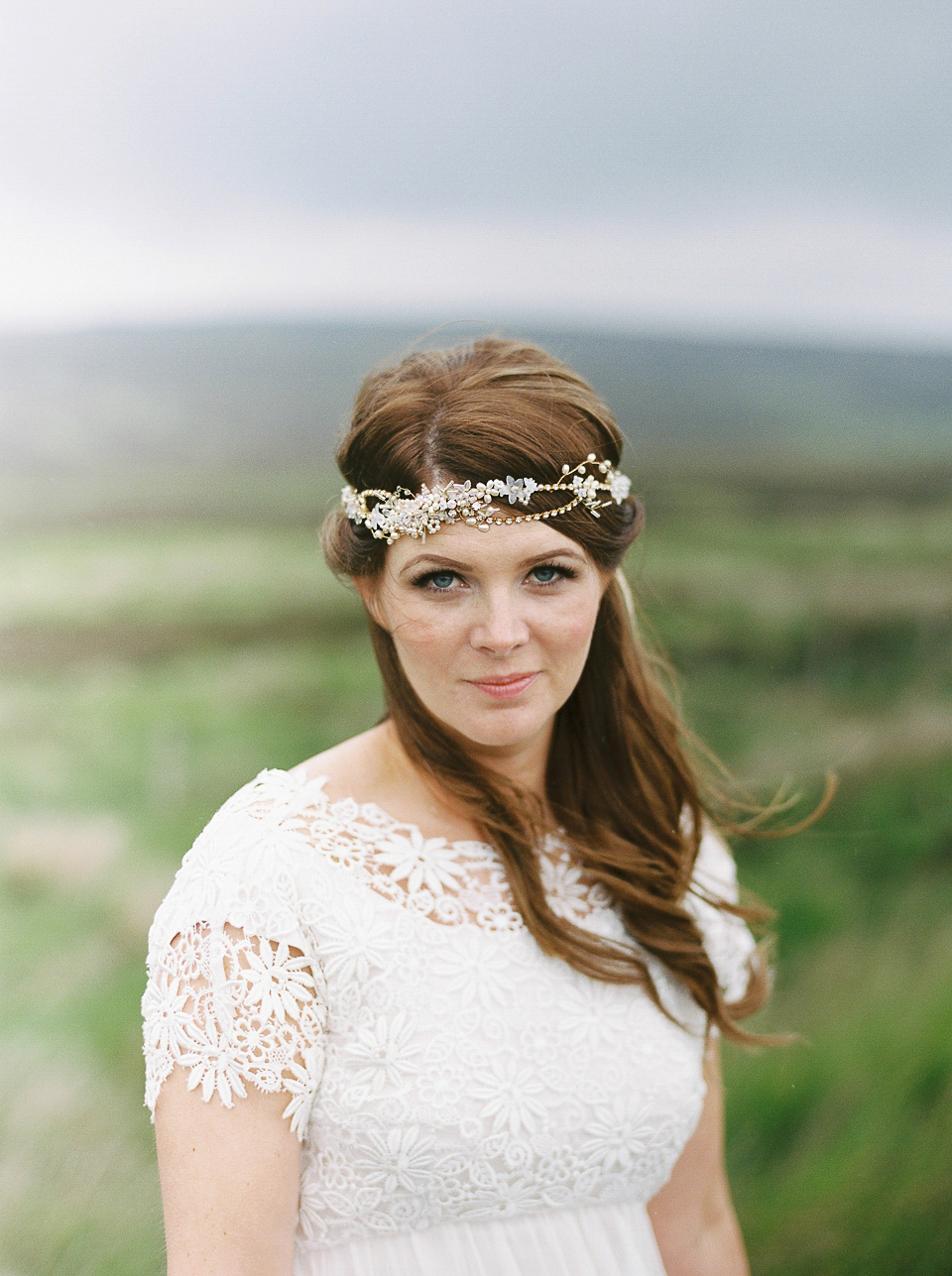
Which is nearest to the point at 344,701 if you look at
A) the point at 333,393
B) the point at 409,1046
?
the point at 333,393

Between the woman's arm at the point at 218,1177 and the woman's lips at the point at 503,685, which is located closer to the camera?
the woman's arm at the point at 218,1177

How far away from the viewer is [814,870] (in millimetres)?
2238

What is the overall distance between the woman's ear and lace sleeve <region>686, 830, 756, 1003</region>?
1.97 feet

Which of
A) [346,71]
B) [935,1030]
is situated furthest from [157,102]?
[935,1030]

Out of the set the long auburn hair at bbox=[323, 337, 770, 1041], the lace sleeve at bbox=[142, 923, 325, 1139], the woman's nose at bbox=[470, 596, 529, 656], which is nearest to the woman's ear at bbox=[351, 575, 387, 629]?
the long auburn hair at bbox=[323, 337, 770, 1041]

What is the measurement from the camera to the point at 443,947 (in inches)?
51.9

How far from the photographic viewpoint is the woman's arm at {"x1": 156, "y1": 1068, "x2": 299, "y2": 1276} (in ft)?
3.76

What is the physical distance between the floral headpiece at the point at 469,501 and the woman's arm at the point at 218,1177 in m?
0.66

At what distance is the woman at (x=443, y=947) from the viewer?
1170 millimetres

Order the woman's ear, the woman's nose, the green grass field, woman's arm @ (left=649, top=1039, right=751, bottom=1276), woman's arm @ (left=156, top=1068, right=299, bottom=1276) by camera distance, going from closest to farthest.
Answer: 1. woman's arm @ (left=156, top=1068, right=299, bottom=1276)
2. the woman's nose
3. the woman's ear
4. woman's arm @ (left=649, top=1039, right=751, bottom=1276)
5. the green grass field

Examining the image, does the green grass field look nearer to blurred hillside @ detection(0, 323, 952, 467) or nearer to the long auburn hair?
blurred hillside @ detection(0, 323, 952, 467)

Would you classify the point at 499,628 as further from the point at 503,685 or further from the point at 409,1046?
the point at 409,1046

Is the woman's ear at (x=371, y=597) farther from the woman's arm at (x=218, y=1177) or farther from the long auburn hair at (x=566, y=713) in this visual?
the woman's arm at (x=218, y=1177)

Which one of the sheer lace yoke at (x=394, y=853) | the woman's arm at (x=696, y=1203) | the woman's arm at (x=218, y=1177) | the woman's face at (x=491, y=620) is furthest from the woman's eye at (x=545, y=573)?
the woman's arm at (x=696, y=1203)
